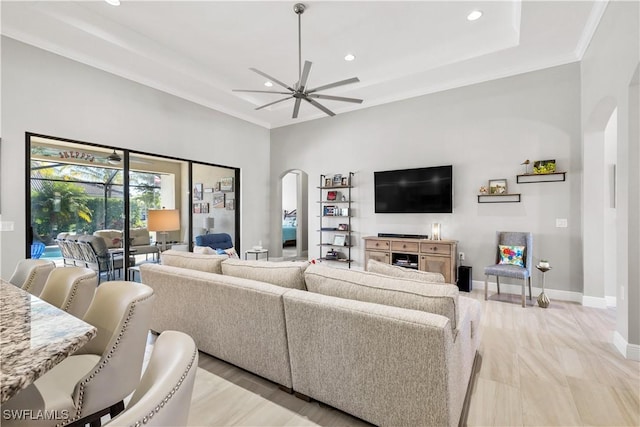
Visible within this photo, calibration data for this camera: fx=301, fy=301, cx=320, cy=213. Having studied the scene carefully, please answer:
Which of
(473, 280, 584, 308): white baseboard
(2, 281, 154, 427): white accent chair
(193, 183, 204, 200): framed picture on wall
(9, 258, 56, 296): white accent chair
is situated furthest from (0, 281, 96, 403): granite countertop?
(473, 280, 584, 308): white baseboard

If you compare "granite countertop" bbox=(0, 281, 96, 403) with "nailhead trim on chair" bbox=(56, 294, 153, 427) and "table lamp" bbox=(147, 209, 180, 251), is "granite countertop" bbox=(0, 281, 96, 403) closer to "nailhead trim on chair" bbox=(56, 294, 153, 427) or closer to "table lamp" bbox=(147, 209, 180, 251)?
"nailhead trim on chair" bbox=(56, 294, 153, 427)

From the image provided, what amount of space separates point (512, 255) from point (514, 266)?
0.26 metres

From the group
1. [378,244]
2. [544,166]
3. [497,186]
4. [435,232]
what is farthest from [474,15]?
[378,244]

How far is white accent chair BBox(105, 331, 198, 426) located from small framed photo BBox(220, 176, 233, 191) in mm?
5843

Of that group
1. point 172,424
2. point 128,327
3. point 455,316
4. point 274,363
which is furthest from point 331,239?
point 172,424

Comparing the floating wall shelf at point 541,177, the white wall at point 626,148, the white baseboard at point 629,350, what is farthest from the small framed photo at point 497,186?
the white baseboard at point 629,350

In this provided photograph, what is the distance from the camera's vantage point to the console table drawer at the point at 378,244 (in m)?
5.14

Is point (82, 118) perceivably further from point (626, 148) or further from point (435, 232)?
point (626, 148)

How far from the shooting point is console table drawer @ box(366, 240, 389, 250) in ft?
16.9

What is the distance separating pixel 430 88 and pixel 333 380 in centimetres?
489

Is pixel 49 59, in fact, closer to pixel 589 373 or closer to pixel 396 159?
pixel 396 159

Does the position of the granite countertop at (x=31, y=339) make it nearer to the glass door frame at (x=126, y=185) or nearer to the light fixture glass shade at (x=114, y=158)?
the glass door frame at (x=126, y=185)

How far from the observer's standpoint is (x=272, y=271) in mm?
2219

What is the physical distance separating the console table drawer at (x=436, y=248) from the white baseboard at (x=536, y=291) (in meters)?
0.75
